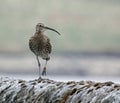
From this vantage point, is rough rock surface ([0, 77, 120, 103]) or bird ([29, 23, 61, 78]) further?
bird ([29, 23, 61, 78])

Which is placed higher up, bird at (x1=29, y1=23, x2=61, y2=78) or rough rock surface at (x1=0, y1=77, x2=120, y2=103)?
bird at (x1=29, y1=23, x2=61, y2=78)

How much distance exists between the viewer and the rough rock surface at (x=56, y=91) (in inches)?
687

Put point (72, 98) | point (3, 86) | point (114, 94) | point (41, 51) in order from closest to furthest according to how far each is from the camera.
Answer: point (114, 94), point (72, 98), point (3, 86), point (41, 51)

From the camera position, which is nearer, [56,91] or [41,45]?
[56,91]

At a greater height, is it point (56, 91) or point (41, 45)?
point (41, 45)

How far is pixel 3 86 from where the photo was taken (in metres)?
22.3

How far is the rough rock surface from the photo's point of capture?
17.4 meters

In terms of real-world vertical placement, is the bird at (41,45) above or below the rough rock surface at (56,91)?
above

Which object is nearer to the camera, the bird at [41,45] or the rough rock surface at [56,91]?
the rough rock surface at [56,91]

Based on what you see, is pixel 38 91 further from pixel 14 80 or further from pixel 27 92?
pixel 14 80

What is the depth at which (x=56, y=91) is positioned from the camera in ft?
64.4

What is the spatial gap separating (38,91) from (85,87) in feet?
7.40

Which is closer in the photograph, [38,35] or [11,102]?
[11,102]

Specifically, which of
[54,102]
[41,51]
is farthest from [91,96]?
[41,51]
